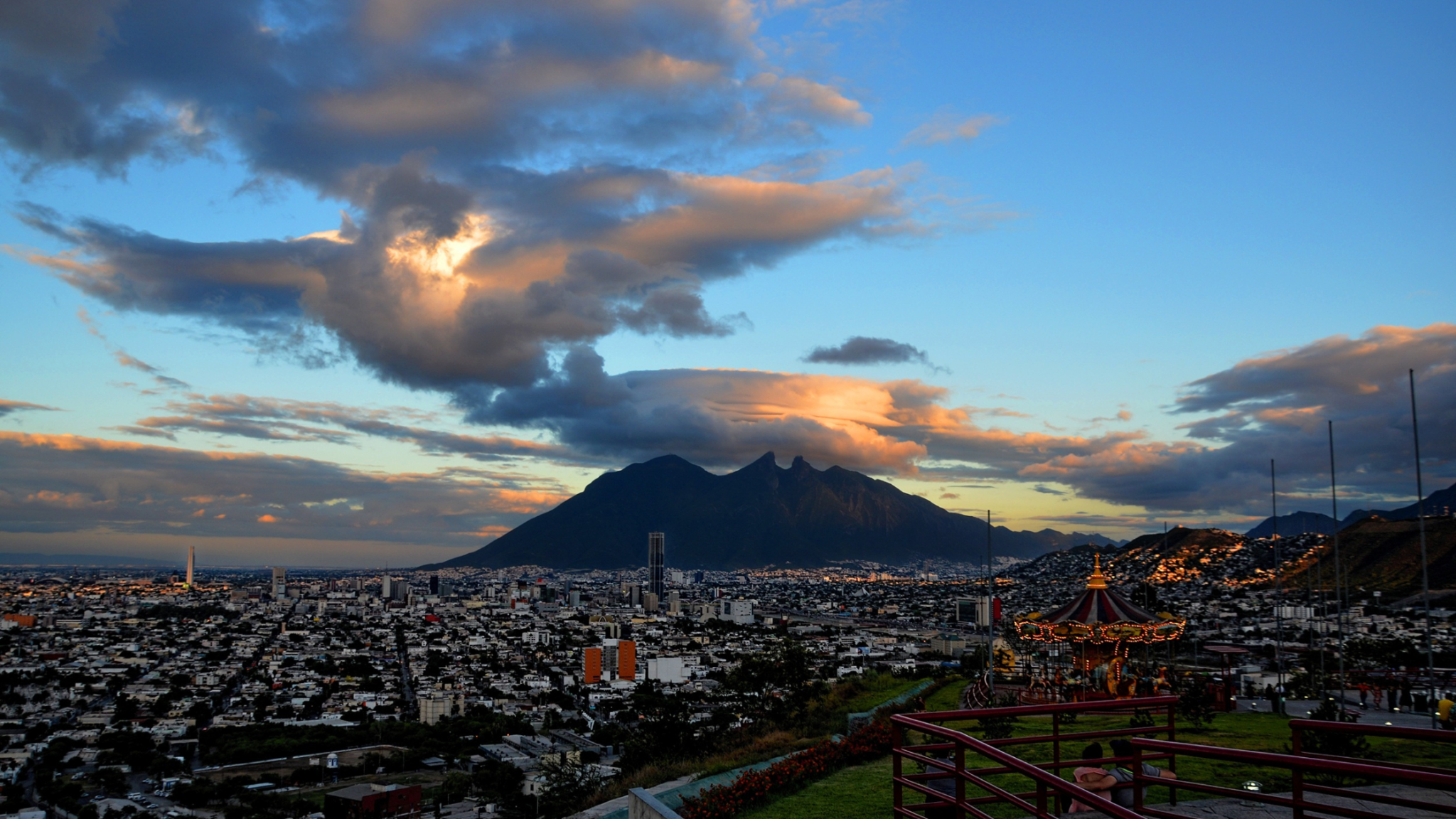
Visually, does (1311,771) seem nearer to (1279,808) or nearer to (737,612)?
(1279,808)

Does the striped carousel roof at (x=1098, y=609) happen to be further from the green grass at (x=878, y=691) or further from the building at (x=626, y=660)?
the building at (x=626, y=660)

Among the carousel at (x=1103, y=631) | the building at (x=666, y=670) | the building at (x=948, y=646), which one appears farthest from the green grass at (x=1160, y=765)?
the building at (x=666, y=670)

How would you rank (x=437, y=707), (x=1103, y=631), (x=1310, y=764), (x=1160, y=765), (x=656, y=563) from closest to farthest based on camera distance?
(x=1310, y=764) → (x=1160, y=765) → (x=1103, y=631) → (x=437, y=707) → (x=656, y=563)

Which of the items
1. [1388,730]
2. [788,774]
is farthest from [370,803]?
[1388,730]

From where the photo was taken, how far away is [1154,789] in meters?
8.73

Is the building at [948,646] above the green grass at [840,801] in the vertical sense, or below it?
below

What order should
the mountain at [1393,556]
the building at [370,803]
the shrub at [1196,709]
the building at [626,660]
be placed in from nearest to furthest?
the shrub at [1196,709] → the building at [370,803] → the mountain at [1393,556] → the building at [626,660]

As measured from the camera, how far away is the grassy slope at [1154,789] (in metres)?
8.96

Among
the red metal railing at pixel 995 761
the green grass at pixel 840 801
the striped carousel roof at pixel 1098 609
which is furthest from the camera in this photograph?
the striped carousel roof at pixel 1098 609

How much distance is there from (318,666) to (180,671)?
33.9ft

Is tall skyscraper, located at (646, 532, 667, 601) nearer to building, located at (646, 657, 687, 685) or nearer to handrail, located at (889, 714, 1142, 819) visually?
building, located at (646, 657, 687, 685)

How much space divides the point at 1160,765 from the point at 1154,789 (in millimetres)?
1556

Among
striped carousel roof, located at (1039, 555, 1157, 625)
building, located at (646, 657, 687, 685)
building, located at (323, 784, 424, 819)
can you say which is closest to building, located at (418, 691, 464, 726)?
building, located at (646, 657, 687, 685)

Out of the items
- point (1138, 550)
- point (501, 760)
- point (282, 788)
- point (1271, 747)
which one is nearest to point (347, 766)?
point (282, 788)
